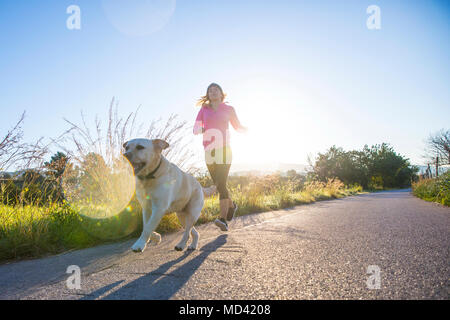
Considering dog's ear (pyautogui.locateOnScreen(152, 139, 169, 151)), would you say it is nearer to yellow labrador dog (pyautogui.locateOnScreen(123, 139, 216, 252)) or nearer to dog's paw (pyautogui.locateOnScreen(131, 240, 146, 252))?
yellow labrador dog (pyautogui.locateOnScreen(123, 139, 216, 252))

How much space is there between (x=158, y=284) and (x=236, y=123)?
3502mm

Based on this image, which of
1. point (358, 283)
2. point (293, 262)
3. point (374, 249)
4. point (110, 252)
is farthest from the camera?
point (110, 252)

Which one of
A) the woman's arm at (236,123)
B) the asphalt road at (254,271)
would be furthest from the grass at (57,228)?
the woman's arm at (236,123)

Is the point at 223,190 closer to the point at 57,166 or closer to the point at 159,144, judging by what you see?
the point at 159,144

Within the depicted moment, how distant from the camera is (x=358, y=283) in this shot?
68.5 inches

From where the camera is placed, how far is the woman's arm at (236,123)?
483cm

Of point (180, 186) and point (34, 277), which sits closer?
point (34, 277)

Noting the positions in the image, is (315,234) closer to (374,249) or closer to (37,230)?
(374,249)

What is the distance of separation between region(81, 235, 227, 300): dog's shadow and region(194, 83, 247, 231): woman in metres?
2.20

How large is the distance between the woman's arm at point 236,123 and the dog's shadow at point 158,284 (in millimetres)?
2925

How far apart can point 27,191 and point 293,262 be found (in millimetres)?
4265

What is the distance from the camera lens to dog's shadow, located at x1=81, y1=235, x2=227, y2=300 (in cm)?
164

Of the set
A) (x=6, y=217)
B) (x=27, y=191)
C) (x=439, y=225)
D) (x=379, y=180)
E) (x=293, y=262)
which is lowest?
(x=379, y=180)
